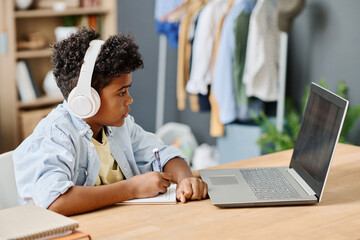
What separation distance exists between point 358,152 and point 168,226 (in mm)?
1020

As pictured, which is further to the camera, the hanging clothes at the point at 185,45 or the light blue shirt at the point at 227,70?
the hanging clothes at the point at 185,45

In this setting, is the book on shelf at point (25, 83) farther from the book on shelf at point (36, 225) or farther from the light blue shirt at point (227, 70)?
the book on shelf at point (36, 225)

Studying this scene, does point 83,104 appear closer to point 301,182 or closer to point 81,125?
point 81,125

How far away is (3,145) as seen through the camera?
4.27 metres

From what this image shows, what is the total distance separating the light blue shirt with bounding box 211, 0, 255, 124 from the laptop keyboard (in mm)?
1820

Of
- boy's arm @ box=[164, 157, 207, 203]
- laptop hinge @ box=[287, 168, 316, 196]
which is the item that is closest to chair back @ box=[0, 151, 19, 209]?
boy's arm @ box=[164, 157, 207, 203]

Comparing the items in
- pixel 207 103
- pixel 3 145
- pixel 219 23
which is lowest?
pixel 3 145

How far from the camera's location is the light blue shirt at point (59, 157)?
150 centimetres

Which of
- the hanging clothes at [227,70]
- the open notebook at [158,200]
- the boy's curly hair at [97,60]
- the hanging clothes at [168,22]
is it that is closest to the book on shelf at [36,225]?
the open notebook at [158,200]

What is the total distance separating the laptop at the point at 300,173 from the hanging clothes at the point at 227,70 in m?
1.79

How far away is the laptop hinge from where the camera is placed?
1.63m

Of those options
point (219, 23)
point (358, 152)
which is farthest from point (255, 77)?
point (358, 152)

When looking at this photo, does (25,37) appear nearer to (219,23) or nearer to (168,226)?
(219,23)

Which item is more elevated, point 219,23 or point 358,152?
point 219,23
